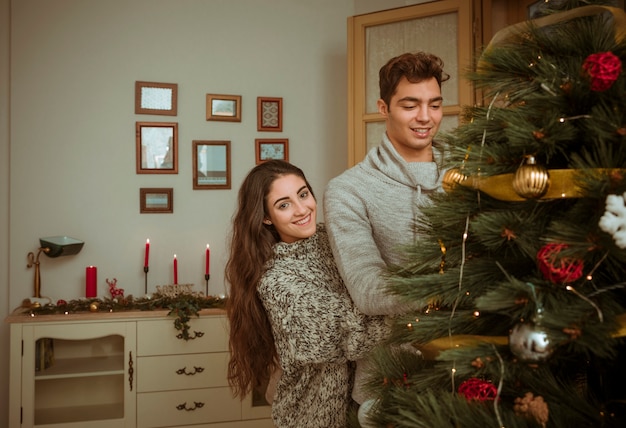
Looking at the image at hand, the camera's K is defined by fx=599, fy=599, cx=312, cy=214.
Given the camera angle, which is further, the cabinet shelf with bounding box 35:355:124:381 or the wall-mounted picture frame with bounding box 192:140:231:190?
the wall-mounted picture frame with bounding box 192:140:231:190

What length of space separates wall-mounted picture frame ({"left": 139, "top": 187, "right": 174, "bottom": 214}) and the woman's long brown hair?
175 centimetres

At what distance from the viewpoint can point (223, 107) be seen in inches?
142

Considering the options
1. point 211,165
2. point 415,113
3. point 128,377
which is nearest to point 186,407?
point 128,377

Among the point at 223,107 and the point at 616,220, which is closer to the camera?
the point at 616,220

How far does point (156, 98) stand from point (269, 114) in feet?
2.21

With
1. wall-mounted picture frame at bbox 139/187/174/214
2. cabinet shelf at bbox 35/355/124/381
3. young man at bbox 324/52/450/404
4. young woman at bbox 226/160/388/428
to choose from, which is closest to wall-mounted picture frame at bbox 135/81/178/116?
wall-mounted picture frame at bbox 139/187/174/214

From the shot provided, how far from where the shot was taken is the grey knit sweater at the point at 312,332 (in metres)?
1.50

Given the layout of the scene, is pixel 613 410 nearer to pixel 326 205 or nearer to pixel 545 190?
pixel 545 190

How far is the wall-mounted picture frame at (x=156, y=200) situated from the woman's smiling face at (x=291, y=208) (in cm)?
183

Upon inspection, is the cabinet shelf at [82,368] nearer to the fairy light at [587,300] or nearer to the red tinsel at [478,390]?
the red tinsel at [478,390]

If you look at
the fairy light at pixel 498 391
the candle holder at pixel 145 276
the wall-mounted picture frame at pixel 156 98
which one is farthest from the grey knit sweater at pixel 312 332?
the wall-mounted picture frame at pixel 156 98

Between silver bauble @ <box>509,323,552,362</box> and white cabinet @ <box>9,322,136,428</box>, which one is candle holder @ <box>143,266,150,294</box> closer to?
white cabinet @ <box>9,322,136,428</box>

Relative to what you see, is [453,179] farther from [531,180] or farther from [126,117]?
[126,117]

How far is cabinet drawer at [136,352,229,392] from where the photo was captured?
304cm
